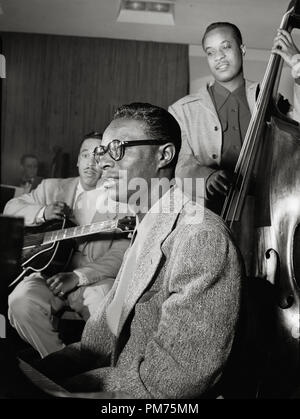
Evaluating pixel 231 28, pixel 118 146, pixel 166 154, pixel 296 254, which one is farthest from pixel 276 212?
pixel 231 28

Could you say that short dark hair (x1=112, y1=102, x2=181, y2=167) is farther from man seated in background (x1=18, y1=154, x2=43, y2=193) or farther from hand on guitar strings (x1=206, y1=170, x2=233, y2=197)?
man seated in background (x1=18, y1=154, x2=43, y2=193)

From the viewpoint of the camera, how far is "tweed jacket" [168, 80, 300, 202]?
140 centimetres

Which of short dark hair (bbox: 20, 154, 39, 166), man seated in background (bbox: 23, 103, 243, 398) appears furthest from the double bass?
short dark hair (bbox: 20, 154, 39, 166)

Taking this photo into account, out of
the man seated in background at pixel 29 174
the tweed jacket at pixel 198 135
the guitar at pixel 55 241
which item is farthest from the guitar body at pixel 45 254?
the tweed jacket at pixel 198 135

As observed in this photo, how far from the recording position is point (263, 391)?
1.15m

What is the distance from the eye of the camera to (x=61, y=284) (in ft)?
4.74

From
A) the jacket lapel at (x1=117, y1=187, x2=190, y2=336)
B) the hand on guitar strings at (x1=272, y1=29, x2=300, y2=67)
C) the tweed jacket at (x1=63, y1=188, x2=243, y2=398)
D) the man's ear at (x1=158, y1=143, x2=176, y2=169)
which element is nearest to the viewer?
the tweed jacket at (x1=63, y1=188, x2=243, y2=398)

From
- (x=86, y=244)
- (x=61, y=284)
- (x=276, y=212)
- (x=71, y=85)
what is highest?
(x=71, y=85)

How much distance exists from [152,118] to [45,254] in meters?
0.56

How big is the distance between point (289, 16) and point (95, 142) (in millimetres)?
632

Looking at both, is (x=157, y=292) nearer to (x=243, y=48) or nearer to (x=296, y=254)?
(x=296, y=254)

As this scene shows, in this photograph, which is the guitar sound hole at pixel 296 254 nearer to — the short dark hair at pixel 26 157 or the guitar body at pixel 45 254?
the guitar body at pixel 45 254

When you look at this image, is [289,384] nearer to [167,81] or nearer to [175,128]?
[175,128]

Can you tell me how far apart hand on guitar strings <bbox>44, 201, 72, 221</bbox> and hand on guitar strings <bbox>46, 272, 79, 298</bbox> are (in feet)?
0.55
